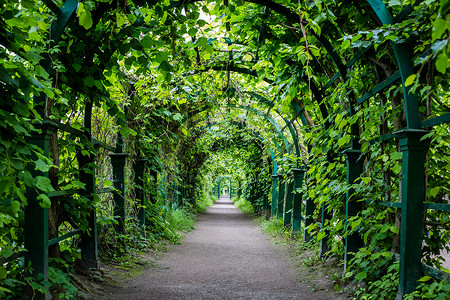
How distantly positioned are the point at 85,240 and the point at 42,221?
149cm

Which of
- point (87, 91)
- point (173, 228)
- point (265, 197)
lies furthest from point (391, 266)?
point (265, 197)

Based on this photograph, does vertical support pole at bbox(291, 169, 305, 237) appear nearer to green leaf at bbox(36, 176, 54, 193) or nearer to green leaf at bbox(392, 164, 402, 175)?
green leaf at bbox(392, 164, 402, 175)

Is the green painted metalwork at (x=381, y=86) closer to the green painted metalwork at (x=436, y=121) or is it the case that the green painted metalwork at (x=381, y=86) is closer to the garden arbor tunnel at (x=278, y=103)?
the garden arbor tunnel at (x=278, y=103)

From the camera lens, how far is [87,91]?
3844 mm

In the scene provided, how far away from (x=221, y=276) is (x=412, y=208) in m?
3.30

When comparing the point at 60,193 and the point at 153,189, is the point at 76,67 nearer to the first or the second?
the point at 60,193

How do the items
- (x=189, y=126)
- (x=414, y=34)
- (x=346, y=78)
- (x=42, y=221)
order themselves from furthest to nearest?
(x=189, y=126) → (x=346, y=78) → (x=42, y=221) → (x=414, y=34)

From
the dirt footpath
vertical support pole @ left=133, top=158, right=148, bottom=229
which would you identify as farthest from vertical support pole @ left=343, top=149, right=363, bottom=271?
vertical support pole @ left=133, top=158, right=148, bottom=229

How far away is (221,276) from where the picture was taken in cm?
548

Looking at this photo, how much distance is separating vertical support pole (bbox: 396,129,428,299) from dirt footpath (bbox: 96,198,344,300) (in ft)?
4.12

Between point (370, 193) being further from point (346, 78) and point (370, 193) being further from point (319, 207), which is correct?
point (319, 207)

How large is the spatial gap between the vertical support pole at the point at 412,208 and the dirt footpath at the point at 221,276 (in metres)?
1.26

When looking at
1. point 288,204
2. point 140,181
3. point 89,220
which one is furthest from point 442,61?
point 288,204

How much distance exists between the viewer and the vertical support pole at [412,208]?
115 inches
